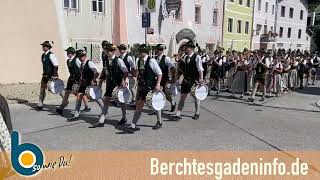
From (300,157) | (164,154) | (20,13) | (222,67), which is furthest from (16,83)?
(300,157)

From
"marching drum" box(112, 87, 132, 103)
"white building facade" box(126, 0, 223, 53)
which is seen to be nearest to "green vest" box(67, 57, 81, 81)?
"marching drum" box(112, 87, 132, 103)

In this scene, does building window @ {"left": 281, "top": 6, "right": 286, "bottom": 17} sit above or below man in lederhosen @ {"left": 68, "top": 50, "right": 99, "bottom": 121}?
above

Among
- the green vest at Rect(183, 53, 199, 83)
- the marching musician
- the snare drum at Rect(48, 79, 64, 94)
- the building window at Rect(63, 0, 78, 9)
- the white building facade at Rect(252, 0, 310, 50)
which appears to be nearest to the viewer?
the marching musician

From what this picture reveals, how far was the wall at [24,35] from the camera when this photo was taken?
1722 cm

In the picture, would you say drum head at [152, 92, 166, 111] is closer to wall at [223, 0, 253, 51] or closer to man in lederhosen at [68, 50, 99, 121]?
man in lederhosen at [68, 50, 99, 121]

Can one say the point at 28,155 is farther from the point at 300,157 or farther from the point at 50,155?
the point at 300,157

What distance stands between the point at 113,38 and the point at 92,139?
598 inches

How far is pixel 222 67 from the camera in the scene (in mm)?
16125

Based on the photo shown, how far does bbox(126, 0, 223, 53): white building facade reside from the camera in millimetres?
23844

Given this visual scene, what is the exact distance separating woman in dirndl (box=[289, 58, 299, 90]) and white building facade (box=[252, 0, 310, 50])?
24.6 meters

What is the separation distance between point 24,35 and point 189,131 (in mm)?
11872

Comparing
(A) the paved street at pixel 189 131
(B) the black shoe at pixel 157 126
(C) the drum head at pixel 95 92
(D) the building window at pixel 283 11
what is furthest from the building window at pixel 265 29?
(C) the drum head at pixel 95 92

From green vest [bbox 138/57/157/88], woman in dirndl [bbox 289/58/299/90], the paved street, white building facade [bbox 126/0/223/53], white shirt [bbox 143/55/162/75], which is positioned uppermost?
white building facade [bbox 126/0/223/53]

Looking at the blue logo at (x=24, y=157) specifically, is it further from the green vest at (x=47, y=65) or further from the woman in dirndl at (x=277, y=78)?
the woman in dirndl at (x=277, y=78)
